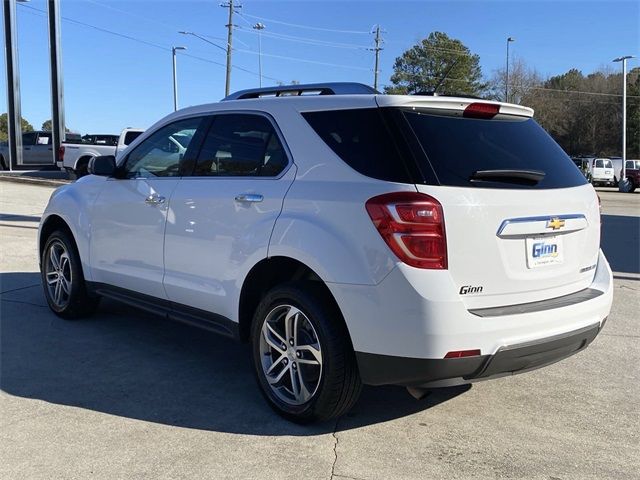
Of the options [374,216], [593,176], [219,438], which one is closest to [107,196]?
[219,438]

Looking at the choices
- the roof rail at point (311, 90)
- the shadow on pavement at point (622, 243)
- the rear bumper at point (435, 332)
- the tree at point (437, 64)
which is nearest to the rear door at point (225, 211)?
the roof rail at point (311, 90)

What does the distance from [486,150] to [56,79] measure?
87.0 feet

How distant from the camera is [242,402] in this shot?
3.89 m

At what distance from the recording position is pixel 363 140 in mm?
3322

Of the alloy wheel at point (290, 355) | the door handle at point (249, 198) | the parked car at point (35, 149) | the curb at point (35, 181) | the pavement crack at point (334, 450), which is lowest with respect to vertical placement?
the pavement crack at point (334, 450)

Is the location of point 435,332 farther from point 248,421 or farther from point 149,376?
point 149,376

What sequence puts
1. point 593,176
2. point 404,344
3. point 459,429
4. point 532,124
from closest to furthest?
point 404,344
point 459,429
point 532,124
point 593,176

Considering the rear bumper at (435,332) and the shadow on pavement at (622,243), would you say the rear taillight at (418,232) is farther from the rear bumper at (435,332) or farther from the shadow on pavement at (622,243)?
the shadow on pavement at (622,243)

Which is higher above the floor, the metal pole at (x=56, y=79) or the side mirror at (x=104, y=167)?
the metal pole at (x=56, y=79)

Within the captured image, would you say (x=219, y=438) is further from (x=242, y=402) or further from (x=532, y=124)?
(x=532, y=124)

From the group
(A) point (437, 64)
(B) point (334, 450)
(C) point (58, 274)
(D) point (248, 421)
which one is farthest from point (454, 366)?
(A) point (437, 64)

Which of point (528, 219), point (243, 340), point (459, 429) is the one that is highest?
point (528, 219)

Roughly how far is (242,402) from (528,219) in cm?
209

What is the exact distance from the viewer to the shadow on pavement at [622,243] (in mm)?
9281
